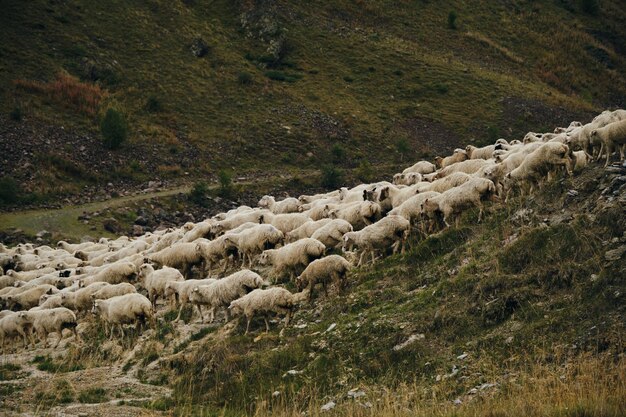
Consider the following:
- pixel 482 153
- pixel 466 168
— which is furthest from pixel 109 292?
pixel 482 153

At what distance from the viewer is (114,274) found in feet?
79.6

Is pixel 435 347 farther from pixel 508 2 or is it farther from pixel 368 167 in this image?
pixel 508 2

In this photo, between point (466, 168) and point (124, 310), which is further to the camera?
point (466, 168)

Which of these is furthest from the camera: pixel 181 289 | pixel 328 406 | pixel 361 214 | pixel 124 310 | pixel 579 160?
pixel 361 214

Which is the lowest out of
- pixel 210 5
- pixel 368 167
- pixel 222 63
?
pixel 368 167

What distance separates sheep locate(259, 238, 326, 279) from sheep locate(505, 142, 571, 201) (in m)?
5.50

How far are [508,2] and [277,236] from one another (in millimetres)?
97583

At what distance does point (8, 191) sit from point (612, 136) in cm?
4483

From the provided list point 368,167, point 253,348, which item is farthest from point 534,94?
point 253,348

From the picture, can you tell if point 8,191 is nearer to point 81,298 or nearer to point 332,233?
point 81,298

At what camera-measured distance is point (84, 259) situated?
32188mm

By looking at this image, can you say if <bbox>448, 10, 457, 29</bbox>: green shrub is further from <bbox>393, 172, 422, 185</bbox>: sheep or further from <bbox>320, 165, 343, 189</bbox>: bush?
<bbox>393, 172, 422, 185</bbox>: sheep

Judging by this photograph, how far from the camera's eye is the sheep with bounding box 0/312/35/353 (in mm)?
21844

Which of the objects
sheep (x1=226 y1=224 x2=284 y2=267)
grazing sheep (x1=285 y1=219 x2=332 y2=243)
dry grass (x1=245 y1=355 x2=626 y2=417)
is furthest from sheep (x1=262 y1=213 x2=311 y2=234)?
dry grass (x1=245 y1=355 x2=626 y2=417)
